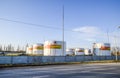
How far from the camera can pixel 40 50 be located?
84.9m

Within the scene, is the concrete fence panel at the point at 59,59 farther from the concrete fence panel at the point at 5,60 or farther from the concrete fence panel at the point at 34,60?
the concrete fence panel at the point at 5,60

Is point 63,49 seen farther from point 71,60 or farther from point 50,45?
point 71,60

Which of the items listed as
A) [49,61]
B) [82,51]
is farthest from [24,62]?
[82,51]

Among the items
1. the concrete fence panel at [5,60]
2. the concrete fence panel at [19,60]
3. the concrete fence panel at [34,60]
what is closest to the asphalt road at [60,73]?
the concrete fence panel at [5,60]

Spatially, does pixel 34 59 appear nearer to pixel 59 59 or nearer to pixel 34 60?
pixel 34 60

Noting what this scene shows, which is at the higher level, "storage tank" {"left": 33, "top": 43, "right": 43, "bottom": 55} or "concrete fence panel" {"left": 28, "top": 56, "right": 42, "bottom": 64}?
"storage tank" {"left": 33, "top": 43, "right": 43, "bottom": 55}

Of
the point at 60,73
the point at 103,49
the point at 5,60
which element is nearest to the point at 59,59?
the point at 5,60

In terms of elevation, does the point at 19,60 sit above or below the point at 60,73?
above

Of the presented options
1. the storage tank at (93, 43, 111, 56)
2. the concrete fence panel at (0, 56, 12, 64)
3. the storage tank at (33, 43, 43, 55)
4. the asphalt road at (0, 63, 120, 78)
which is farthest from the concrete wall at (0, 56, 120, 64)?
the storage tank at (33, 43, 43, 55)

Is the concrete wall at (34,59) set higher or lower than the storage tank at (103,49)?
lower

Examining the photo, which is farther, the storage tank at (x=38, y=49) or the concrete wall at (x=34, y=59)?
the storage tank at (x=38, y=49)

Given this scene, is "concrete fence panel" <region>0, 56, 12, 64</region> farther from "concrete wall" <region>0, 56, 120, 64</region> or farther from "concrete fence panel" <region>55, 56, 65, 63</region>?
"concrete fence panel" <region>55, 56, 65, 63</region>

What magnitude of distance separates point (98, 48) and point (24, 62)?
48.1 meters

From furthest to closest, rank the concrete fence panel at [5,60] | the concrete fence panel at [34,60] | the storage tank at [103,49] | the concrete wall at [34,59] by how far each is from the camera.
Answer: the storage tank at [103,49], the concrete fence panel at [34,60], the concrete wall at [34,59], the concrete fence panel at [5,60]
